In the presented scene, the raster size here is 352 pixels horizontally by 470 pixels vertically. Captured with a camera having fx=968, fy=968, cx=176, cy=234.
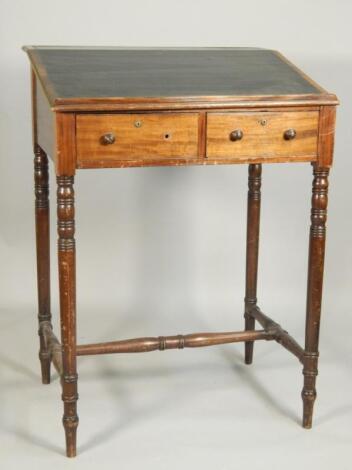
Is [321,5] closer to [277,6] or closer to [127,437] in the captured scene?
[277,6]

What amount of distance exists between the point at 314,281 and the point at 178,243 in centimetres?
152

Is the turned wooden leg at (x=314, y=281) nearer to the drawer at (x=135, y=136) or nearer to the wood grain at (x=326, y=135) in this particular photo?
the wood grain at (x=326, y=135)

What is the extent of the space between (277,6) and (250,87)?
4.94 ft

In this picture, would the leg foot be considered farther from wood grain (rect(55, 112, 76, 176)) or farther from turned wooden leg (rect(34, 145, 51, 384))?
wood grain (rect(55, 112, 76, 176))

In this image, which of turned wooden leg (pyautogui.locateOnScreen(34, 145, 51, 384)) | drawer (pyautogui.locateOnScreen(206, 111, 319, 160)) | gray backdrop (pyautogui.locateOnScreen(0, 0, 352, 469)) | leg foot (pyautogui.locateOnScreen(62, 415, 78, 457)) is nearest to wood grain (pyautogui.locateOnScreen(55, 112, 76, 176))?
drawer (pyautogui.locateOnScreen(206, 111, 319, 160))

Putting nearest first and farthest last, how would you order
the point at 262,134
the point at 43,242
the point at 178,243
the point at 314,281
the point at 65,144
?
the point at 65,144, the point at 262,134, the point at 314,281, the point at 43,242, the point at 178,243

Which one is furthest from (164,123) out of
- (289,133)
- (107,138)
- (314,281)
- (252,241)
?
(252,241)

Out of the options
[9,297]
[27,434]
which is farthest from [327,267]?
[27,434]

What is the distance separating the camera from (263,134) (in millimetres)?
3588

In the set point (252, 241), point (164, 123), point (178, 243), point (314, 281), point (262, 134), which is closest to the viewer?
point (164, 123)

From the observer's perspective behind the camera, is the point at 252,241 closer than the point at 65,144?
No

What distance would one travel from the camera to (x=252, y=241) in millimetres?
4477

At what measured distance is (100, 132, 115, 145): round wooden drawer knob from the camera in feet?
11.2

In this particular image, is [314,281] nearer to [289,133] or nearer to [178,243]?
[289,133]
